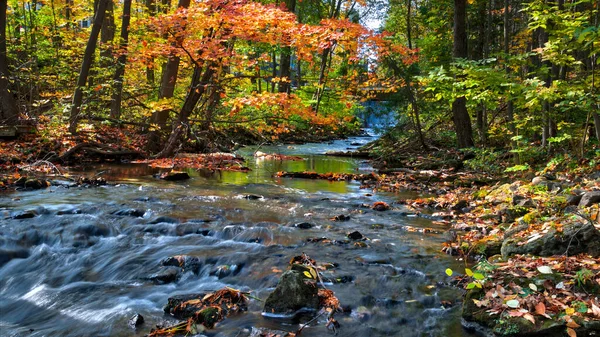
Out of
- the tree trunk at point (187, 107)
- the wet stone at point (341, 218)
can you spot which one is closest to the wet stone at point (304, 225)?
the wet stone at point (341, 218)

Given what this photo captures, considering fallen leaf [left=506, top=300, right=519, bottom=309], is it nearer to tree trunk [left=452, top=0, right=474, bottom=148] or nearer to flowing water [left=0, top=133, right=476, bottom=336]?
flowing water [left=0, top=133, right=476, bottom=336]

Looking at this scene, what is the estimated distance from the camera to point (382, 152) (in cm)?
1531

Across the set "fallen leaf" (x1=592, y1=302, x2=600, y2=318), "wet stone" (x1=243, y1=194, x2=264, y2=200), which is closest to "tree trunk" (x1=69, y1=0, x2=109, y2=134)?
"wet stone" (x1=243, y1=194, x2=264, y2=200)

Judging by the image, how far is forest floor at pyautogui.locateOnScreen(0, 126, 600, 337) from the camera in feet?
11.3

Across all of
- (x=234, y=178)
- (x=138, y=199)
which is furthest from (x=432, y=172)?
(x=138, y=199)

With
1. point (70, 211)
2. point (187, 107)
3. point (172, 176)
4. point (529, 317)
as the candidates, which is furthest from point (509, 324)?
point (187, 107)

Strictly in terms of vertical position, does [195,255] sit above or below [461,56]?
below

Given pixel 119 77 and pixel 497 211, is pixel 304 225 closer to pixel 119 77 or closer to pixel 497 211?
pixel 497 211

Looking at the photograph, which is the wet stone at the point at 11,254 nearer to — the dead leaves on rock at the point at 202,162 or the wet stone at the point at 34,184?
the wet stone at the point at 34,184

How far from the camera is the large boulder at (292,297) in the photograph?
386cm

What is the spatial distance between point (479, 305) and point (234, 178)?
28.9ft

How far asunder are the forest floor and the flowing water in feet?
1.42

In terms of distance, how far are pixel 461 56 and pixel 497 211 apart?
22.1ft

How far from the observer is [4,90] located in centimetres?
1141
